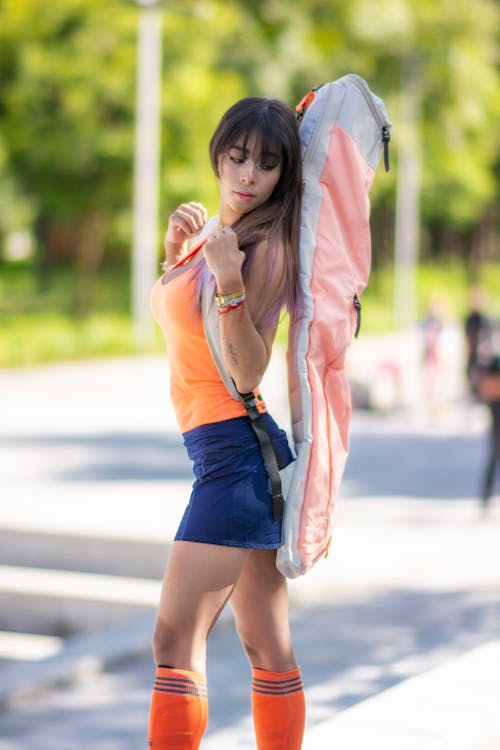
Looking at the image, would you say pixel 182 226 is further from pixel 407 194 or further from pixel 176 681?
pixel 407 194

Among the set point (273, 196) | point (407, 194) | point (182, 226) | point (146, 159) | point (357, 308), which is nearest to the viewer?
point (273, 196)

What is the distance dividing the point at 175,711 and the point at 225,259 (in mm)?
975

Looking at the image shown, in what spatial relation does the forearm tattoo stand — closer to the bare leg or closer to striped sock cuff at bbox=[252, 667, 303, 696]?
the bare leg

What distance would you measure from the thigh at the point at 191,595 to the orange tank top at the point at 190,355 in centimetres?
28

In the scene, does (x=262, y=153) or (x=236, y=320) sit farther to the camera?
(x=262, y=153)

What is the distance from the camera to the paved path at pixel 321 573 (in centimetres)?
555

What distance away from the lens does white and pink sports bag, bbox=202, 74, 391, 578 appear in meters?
3.18

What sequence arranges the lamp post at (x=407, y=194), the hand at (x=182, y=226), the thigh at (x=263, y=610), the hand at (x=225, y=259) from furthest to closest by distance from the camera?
the lamp post at (x=407, y=194) → the hand at (x=182, y=226) → the thigh at (x=263, y=610) → the hand at (x=225, y=259)

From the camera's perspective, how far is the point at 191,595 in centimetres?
312

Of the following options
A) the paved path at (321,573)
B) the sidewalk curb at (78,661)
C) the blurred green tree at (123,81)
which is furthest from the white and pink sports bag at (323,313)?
the blurred green tree at (123,81)

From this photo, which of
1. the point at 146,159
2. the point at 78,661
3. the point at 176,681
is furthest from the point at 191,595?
the point at 146,159

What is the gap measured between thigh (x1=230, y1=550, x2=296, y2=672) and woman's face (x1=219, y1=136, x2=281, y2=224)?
77 cm

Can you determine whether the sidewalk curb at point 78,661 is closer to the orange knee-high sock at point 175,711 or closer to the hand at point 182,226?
the orange knee-high sock at point 175,711

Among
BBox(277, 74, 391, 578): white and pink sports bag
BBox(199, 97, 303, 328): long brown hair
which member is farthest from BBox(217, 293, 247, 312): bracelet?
BBox(277, 74, 391, 578): white and pink sports bag
